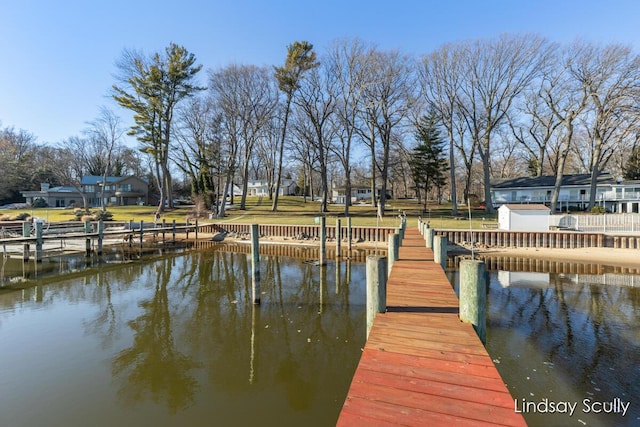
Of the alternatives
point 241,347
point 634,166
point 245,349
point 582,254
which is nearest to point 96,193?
point 241,347

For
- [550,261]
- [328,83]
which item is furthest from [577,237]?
[328,83]

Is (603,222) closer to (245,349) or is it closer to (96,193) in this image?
(245,349)

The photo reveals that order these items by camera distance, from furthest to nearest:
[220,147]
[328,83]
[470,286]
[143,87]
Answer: [220,147]
[143,87]
[328,83]
[470,286]

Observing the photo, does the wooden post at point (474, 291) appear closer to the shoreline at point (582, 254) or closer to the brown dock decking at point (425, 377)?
Answer: the brown dock decking at point (425, 377)

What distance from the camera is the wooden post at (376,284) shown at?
17.4 ft

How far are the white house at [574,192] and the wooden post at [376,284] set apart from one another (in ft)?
135

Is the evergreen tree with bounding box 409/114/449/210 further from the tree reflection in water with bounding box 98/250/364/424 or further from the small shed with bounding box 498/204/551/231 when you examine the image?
the tree reflection in water with bounding box 98/250/364/424

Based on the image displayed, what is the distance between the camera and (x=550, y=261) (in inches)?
734

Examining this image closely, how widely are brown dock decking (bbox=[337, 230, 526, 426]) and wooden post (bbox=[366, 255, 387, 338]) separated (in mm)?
151

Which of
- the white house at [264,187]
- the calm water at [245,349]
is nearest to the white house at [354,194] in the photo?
the white house at [264,187]

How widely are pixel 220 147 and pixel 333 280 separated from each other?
29551 millimetres

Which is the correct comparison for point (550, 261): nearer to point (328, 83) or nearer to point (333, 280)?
point (333, 280)

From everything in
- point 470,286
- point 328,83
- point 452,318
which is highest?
point 328,83

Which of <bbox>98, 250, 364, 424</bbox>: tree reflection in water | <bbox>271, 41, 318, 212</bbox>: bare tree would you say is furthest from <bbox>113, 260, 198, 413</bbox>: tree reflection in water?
<bbox>271, 41, 318, 212</bbox>: bare tree
